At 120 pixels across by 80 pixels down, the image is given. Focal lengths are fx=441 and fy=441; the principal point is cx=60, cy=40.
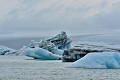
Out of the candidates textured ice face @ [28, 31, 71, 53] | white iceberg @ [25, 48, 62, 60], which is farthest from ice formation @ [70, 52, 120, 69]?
textured ice face @ [28, 31, 71, 53]

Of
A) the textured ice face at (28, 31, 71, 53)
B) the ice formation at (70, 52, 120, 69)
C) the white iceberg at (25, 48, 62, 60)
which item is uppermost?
the textured ice face at (28, 31, 71, 53)

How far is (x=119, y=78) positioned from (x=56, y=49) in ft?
93.8

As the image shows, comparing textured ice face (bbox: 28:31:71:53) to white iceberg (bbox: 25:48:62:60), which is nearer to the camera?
white iceberg (bbox: 25:48:62:60)

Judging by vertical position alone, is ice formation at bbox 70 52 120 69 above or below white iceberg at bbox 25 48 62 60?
below

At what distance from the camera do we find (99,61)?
93.6ft

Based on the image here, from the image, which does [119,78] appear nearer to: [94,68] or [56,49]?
[94,68]

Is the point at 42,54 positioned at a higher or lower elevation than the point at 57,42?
lower

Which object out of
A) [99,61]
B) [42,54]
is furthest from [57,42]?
[99,61]

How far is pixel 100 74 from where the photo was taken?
24.9m

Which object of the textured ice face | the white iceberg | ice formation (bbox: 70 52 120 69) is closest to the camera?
ice formation (bbox: 70 52 120 69)

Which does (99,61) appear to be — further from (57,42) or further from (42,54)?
(57,42)

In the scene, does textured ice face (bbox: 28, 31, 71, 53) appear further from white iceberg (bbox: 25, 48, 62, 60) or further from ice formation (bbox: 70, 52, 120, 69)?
ice formation (bbox: 70, 52, 120, 69)

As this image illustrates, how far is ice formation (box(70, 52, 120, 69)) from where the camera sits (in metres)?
28.3

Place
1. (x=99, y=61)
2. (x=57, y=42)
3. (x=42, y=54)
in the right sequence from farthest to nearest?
(x=57, y=42), (x=42, y=54), (x=99, y=61)
